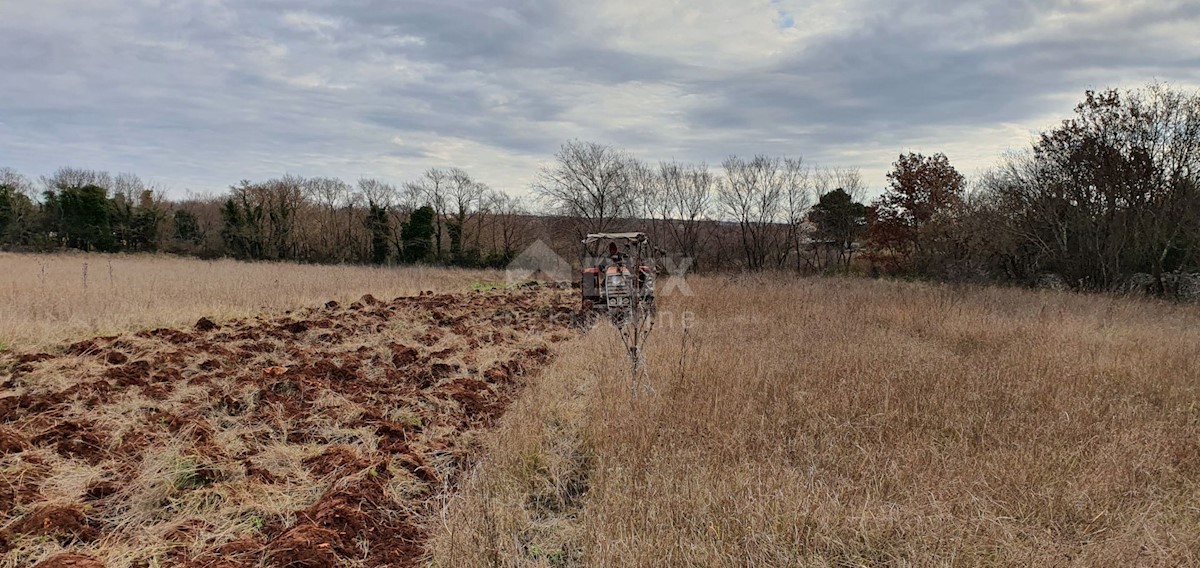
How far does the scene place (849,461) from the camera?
3.61 m

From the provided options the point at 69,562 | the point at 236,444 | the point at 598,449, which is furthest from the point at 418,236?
the point at 69,562

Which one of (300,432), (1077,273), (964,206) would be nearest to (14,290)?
(300,432)

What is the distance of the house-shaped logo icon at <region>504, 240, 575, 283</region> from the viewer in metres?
24.7

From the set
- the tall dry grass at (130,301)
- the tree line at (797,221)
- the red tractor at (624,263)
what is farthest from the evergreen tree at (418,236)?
the red tractor at (624,263)

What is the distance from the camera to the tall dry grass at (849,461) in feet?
8.71

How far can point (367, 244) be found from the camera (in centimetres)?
A: 3238

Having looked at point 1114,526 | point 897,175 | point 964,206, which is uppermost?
point 897,175

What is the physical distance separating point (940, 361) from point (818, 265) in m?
22.5

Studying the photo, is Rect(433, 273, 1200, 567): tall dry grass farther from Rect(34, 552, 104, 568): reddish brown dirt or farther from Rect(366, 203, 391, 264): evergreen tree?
Rect(366, 203, 391, 264): evergreen tree

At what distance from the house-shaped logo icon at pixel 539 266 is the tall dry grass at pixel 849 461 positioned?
17528mm

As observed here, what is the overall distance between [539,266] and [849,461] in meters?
25.0

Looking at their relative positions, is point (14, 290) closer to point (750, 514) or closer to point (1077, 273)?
point (750, 514)

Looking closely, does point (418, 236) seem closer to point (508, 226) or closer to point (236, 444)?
point (508, 226)

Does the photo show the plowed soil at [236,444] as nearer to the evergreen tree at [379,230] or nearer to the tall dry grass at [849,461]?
the tall dry grass at [849,461]
